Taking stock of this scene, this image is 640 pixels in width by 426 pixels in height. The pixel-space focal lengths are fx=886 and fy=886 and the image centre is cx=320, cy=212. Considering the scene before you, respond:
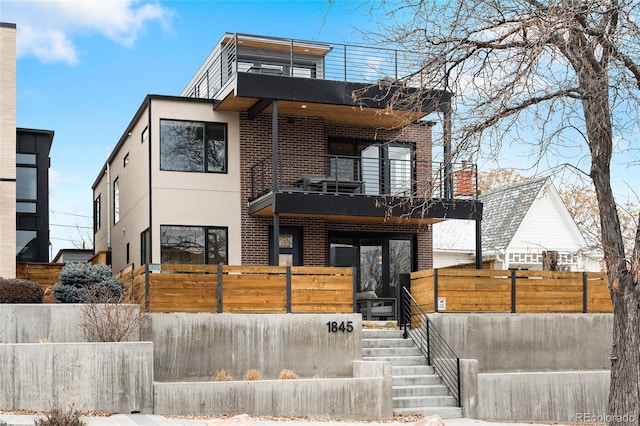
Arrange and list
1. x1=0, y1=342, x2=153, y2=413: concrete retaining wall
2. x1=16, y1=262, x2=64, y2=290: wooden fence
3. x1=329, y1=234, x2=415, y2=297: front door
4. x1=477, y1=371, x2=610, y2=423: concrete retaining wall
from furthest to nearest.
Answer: x1=329, y1=234, x2=415, y2=297: front door
x1=16, y1=262, x2=64, y2=290: wooden fence
x1=477, y1=371, x2=610, y2=423: concrete retaining wall
x1=0, y1=342, x2=153, y2=413: concrete retaining wall

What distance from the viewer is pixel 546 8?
13148 millimetres

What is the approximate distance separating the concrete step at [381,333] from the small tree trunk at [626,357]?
7.92 m

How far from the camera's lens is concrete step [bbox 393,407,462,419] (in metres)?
18.6

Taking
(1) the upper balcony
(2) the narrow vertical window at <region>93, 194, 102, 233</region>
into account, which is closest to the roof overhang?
(1) the upper balcony

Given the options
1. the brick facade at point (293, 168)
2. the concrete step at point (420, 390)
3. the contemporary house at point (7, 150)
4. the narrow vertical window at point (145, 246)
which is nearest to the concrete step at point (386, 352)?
the concrete step at point (420, 390)

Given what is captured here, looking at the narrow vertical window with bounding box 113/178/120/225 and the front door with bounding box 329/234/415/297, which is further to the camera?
the narrow vertical window with bounding box 113/178/120/225

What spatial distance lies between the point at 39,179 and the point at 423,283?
45.9 feet

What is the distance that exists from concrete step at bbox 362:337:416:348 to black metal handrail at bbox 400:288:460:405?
0.20 metres

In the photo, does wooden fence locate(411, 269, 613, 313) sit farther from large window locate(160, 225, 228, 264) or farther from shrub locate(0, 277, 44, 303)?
shrub locate(0, 277, 44, 303)

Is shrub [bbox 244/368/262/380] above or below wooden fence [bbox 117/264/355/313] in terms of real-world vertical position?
below

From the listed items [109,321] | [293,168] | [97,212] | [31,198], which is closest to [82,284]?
[109,321]

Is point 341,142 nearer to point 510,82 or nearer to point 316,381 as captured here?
point 316,381

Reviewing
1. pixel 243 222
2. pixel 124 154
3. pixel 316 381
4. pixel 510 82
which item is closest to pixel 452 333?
pixel 316 381

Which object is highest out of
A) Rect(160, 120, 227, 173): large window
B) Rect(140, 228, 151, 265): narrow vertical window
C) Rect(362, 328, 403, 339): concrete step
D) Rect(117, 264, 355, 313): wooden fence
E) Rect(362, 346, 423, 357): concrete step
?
Rect(160, 120, 227, 173): large window
